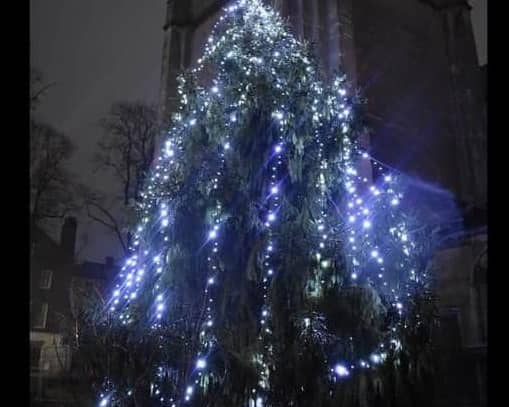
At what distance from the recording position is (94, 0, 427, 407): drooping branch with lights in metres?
6.15

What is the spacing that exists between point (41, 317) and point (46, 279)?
10.6 ft

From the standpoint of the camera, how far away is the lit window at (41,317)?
2681 cm

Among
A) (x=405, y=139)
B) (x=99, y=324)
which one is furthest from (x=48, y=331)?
(x=99, y=324)

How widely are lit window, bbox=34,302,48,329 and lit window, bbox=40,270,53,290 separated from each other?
1485 millimetres

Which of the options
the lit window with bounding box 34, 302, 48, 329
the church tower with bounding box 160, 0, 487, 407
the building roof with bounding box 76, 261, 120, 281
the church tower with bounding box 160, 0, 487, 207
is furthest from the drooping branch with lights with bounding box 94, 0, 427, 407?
the building roof with bounding box 76, 261, 120, 281

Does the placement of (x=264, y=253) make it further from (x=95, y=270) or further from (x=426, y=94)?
(x=95, y=270)

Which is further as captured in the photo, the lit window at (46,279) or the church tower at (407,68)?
the lit window at (46,279)

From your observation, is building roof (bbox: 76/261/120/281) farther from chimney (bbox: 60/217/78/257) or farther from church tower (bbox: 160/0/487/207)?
church tower (bbox: 160/0/487/207)

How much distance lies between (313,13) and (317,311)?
10.2 meters

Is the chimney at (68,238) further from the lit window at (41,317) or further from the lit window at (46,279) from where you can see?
the lit window at (41,317)

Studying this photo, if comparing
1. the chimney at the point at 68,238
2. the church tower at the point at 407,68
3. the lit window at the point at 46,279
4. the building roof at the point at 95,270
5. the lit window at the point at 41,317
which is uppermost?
the church tower at the point at 407,68

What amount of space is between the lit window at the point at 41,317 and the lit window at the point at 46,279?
1485 millimetres

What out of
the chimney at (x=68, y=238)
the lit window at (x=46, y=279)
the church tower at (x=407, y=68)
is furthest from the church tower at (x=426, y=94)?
the lit window at (x=46, y=279)

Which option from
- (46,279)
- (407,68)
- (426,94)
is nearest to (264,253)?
(407,68)
